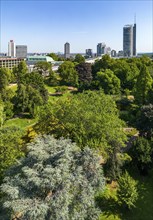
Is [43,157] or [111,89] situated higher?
[111,89]

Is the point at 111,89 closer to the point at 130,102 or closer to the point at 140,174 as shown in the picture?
the point at 130,102

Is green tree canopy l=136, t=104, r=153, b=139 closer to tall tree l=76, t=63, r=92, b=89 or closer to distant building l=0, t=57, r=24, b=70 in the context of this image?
tall tree l=76, t=63, r=92, b=89

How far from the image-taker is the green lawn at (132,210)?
1823cm

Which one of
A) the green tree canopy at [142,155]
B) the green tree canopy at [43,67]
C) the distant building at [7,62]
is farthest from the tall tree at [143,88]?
the distant building at [7,62]

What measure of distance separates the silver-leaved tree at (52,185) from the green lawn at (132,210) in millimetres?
A: 4188

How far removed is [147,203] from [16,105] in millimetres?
29519

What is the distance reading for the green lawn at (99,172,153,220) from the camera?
1823cm

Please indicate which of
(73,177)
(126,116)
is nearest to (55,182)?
(73,177)

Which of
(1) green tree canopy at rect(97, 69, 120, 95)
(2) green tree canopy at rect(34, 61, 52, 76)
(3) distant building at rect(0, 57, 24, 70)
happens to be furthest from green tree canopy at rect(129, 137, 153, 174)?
(3) distant building at rect(0, 57, 24, 70)

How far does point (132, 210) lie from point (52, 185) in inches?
376

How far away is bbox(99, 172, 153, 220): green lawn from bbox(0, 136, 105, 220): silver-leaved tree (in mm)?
4188

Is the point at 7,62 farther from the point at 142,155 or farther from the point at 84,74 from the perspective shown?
the point at 142,155

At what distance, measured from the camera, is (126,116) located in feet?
128

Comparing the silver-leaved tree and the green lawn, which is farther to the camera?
the green lawn
